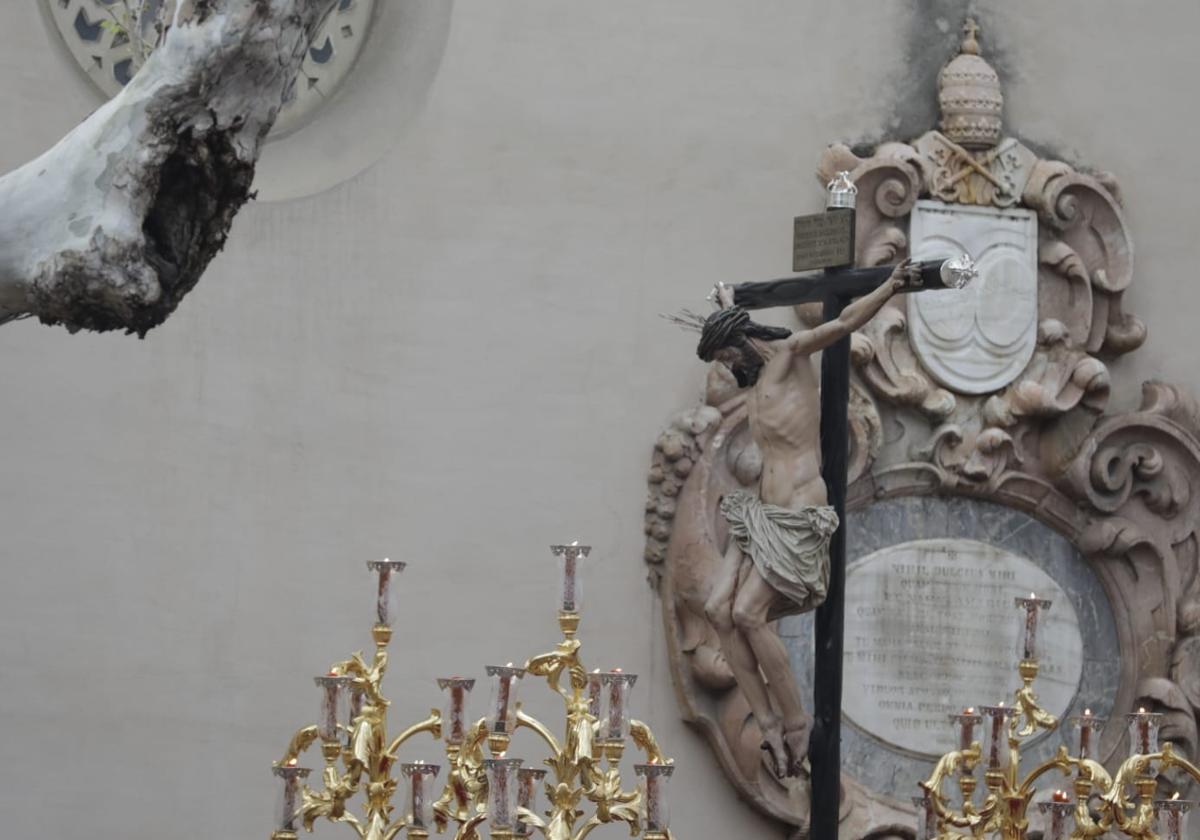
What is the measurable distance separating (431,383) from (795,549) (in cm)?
305

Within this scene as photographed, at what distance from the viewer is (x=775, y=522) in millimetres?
10000

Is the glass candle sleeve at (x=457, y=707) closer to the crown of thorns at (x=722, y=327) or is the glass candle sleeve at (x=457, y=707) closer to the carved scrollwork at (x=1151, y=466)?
the crown of thorns at (x=722, y=327)

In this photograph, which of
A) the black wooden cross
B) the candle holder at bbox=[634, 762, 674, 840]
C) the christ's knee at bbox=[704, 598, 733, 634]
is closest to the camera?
the candle holder at bbox=[634, 762, 674, 840]

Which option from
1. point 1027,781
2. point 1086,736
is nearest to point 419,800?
point 1027,781

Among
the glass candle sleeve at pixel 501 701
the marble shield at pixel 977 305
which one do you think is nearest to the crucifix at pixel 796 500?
the glass candle sleeve at pixel 501 701

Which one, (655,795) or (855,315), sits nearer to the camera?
(655,795)

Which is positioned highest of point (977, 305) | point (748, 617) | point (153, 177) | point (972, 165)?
point (972, 165)

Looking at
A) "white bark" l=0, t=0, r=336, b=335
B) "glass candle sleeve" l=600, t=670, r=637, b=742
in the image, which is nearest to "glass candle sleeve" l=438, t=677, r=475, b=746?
"glass candle sleeve" l=600, t=670, r=637, b=742

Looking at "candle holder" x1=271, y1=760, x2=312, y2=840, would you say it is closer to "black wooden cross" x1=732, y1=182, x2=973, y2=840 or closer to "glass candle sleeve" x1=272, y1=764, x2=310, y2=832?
"glass candle sleeve" x1=272, y1=764, x2=310, y2=832

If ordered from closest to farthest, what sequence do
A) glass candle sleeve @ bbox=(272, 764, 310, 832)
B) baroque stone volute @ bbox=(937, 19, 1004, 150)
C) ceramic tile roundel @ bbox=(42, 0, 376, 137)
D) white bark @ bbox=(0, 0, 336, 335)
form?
white bark @ bbox=(0, 0, 336, 335) < glass candle sleeve @ bbox=(272, 764, 310, 832) < ceramic tile roundel @ bbox=(42, 0, 376, 137) < baroque stone volute @ bbox=(937, 19, 1004, 150)

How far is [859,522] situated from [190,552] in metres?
2.88

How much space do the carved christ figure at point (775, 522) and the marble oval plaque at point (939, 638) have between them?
9.62 feet

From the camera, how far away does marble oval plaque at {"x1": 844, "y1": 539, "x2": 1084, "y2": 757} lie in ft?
43.0

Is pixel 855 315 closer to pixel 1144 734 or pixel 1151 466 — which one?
pixel 1144 734
